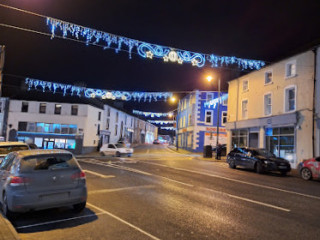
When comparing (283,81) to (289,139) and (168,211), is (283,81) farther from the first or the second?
(168,211)

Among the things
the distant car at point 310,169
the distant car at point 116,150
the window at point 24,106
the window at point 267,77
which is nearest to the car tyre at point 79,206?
the distant car at point 310,169

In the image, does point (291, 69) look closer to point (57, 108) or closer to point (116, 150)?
point (116, 150)

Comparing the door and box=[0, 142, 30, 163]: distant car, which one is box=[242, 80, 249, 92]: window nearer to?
the door

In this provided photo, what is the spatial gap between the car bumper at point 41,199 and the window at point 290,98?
19.0m

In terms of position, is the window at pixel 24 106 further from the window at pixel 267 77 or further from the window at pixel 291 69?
the window at pixel 291 69

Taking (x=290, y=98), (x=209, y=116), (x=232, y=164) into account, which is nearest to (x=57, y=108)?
(x=209, y=116)

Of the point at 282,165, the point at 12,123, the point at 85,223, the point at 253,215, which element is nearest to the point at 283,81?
the point at 282,165

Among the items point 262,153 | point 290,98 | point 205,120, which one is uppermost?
point 290,98

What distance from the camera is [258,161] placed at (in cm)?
1673

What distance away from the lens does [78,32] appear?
13.5m

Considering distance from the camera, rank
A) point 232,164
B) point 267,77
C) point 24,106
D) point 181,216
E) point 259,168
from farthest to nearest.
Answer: point 24,106 → point 267,77 → point 232,164 → point 259,168 → point 181,216

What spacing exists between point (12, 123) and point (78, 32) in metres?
28.8

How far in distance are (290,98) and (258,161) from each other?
7509mm

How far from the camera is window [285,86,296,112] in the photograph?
2067 cm
